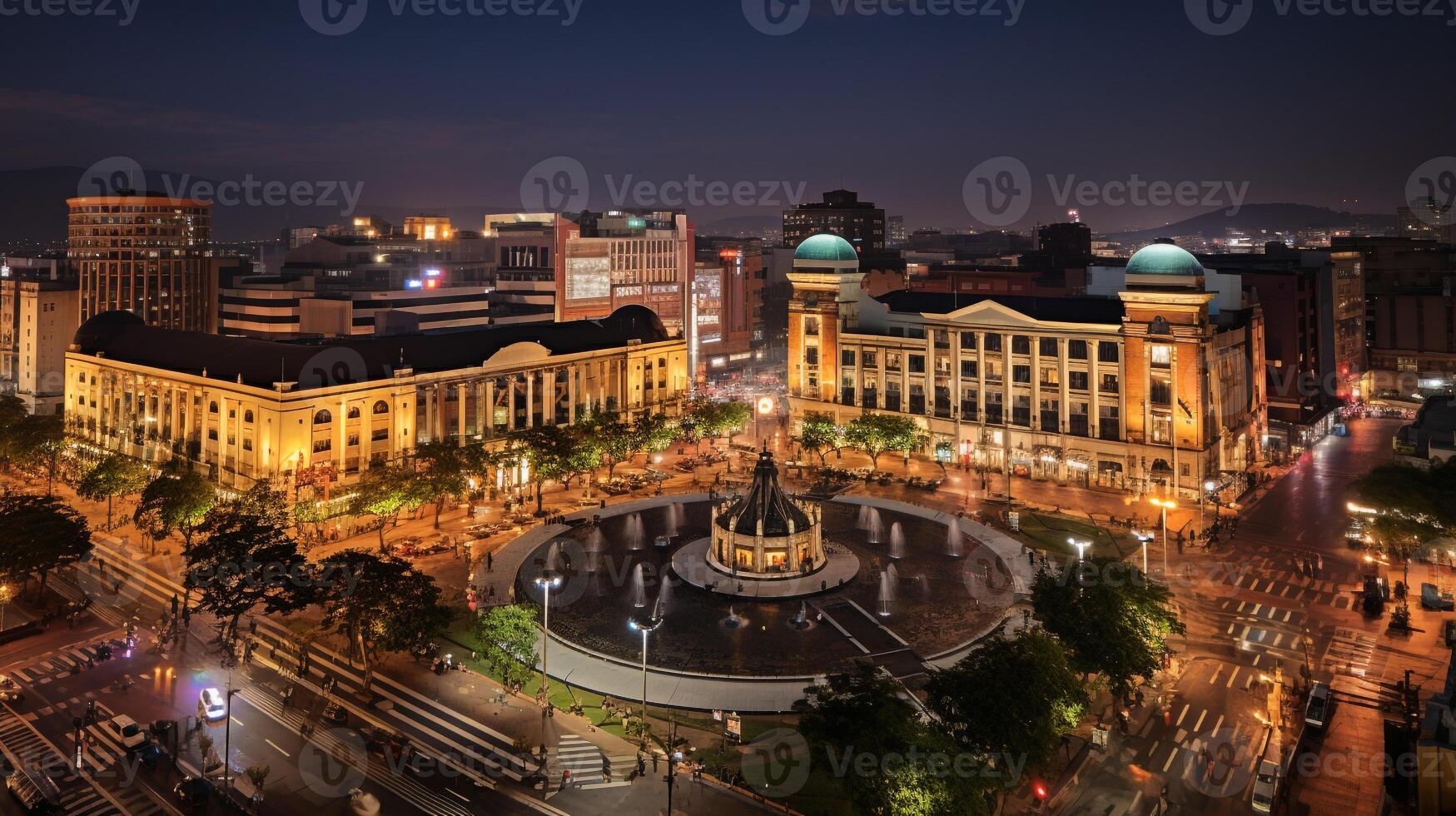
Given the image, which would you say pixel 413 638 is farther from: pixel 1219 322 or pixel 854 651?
pixel 1219 322

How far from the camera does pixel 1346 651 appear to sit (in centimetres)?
5253

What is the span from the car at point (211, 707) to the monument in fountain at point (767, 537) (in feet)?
106

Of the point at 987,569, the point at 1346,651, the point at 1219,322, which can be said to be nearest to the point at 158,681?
the point at 987,569

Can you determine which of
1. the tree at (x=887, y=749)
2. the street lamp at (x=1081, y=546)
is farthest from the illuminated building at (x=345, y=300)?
the tree at (x=887, y=749)

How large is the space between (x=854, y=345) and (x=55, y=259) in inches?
5894

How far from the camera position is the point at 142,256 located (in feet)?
497

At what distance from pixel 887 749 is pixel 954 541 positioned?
4130 centimetres

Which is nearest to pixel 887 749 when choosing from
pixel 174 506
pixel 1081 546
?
pixel 1081 546

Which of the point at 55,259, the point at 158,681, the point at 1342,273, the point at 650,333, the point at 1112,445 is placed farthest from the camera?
the point at 55,259

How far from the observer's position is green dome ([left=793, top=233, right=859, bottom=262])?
119188mm

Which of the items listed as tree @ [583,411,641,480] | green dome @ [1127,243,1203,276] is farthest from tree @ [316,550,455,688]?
green dome @ [1127,243,1203,276]

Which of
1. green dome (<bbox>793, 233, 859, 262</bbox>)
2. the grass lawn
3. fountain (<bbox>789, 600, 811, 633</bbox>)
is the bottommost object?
fountain (<bbox>789, 600, 811, 633</bbox>)

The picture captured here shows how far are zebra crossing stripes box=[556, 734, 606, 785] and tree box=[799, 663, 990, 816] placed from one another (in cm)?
1075

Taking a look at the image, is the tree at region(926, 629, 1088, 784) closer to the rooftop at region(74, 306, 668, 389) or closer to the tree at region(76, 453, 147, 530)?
the rooftop at region(74, 306, 668, 389)
